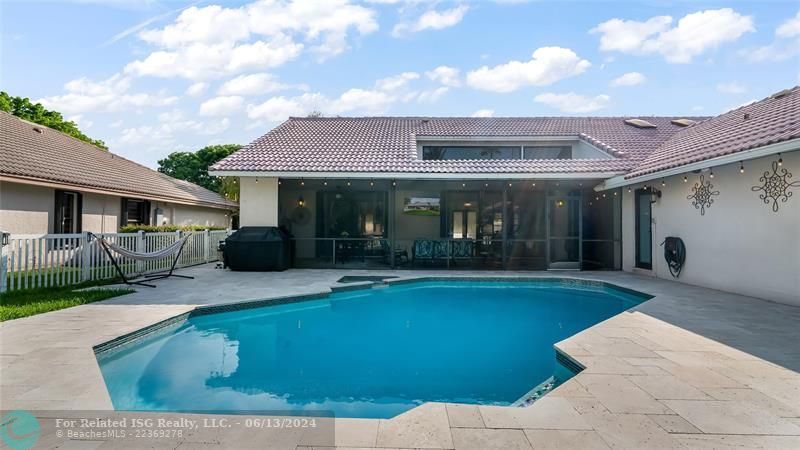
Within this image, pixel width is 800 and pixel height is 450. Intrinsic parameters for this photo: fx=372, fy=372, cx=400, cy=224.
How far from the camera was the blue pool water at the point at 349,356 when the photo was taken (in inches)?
131

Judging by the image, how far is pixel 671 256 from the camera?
8641 millimetres

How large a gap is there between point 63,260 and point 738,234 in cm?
1270

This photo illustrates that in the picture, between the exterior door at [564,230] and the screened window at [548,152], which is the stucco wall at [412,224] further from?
the screened window at [548,152]

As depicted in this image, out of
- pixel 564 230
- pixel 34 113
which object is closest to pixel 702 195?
pixel 564 230

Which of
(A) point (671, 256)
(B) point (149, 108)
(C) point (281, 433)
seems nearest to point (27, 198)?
(B) point (149, 108)

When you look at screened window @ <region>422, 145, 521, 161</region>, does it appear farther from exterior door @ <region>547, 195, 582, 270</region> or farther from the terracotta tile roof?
the terracotta tile roof

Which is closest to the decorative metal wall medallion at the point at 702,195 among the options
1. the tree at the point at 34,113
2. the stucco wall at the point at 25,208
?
the stucco wall at the point at 25,208

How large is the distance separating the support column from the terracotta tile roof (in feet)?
31.4

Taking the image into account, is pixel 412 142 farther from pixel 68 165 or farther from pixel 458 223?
pixel 68 165

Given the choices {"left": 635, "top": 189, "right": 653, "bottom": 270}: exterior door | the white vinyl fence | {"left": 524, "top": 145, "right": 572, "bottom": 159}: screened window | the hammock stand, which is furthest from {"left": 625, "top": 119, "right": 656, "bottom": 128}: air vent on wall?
the white vinyl fence

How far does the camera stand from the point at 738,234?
7023 millimetres

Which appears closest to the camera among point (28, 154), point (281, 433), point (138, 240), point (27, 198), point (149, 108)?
point (281, 433)

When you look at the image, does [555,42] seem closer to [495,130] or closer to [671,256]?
[495,130]

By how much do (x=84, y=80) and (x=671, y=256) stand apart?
16.1 meters
